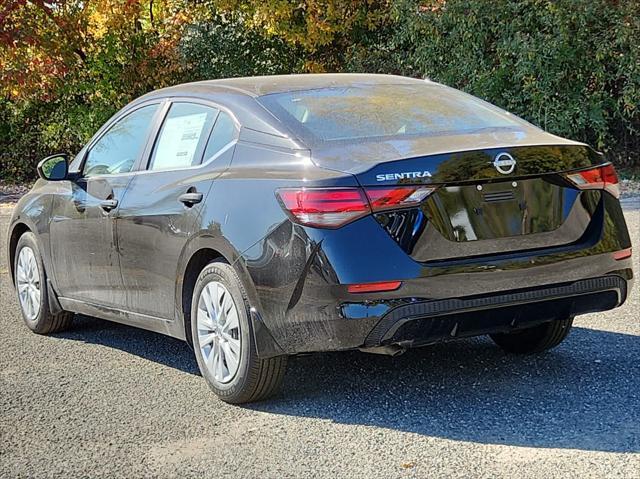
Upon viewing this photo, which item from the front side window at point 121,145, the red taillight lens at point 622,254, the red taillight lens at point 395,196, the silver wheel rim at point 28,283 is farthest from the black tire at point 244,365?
the silver wheel rim at point 28,283

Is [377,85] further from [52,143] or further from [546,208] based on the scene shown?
[52,143]

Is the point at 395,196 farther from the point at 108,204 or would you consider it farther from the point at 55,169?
the point at 55,169

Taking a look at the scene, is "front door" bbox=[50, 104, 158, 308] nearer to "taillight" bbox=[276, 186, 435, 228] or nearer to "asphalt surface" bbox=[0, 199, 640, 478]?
"asphalt surface" bbox=[0, 199, 640, 478]

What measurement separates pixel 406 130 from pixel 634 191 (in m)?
9.88

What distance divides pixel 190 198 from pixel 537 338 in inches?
81.8

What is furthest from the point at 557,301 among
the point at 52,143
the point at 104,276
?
the point at 52,143

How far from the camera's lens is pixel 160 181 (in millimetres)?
5648

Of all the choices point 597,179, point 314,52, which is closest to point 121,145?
point 597,179


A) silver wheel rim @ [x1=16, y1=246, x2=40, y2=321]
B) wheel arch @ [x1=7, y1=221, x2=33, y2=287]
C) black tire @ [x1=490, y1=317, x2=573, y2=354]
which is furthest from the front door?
black tire @ [x1=490, y1=317, x2=573, y2=354]

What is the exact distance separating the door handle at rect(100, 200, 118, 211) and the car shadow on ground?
0.97 m

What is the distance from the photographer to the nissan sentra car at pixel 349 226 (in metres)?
4.52

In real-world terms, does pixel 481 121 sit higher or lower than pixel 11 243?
higher

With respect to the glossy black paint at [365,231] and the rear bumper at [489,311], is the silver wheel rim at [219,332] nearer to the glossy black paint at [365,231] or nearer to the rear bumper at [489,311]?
the glossy black paint at [365,231]

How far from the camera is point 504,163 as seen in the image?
15.4ft
